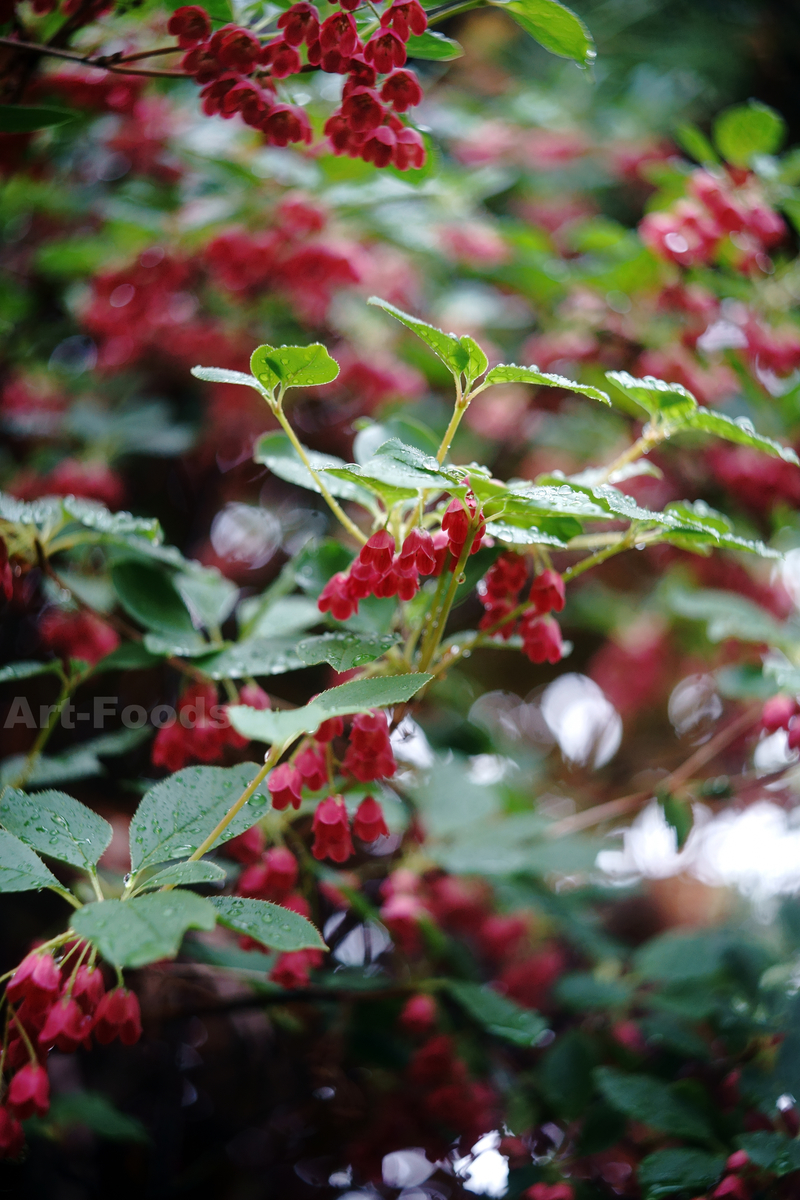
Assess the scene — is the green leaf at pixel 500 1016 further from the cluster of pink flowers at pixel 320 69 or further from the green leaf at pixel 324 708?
the cluster of pink flowers at pixel 320 69

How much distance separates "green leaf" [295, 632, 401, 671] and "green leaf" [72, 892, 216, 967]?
0.65ft

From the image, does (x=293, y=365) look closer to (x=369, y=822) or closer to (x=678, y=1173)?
(x=369, y=822)

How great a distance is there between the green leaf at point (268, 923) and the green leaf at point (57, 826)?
0.11m

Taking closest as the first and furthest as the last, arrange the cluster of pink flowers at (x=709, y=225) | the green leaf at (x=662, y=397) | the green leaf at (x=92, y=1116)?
the green leaf at (x=662, y=397)
the green leaf at (x=92, y=1116)
the cluster of pink flowers at (x=709, y=225)

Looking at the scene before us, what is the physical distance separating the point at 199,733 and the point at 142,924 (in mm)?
324

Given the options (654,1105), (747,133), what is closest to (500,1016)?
(654,1105)

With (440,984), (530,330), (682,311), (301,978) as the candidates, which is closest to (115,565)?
(301,978)

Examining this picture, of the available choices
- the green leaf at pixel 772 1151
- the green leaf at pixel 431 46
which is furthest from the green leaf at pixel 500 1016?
the green leaf at pixel 431 46

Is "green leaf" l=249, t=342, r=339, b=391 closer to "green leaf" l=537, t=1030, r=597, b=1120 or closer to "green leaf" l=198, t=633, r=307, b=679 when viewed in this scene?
"green leaf" l=198, t=633, r=307, b=679

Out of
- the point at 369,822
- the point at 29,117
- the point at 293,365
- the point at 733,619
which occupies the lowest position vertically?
the point at 733,619

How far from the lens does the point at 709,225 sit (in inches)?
50.8

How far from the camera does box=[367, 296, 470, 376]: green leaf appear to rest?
1.87 ft

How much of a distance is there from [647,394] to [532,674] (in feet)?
4.75

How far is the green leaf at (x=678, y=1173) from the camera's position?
0.74 m
